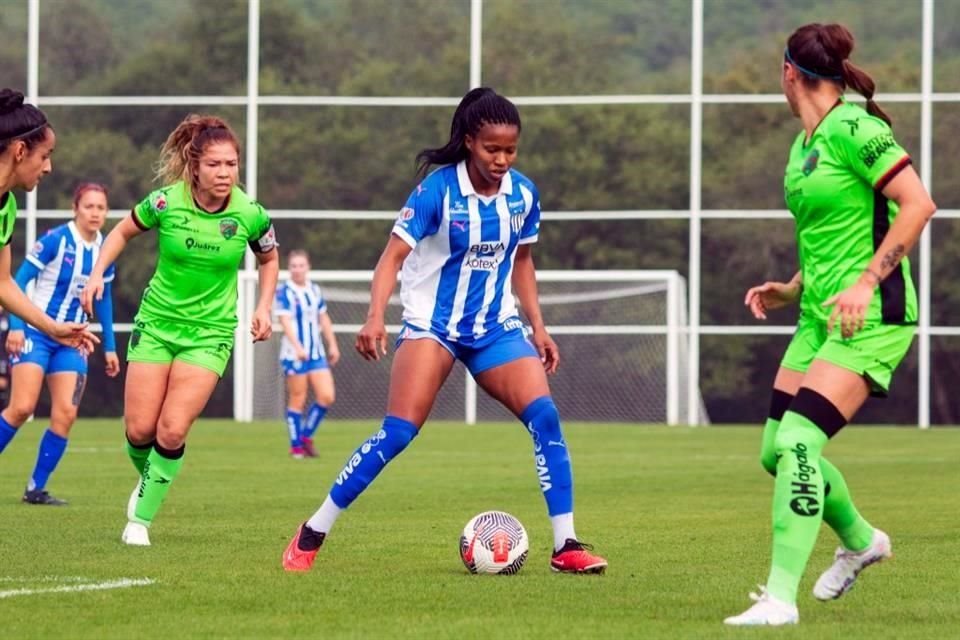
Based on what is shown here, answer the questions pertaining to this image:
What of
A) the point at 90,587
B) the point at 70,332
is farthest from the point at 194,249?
the point at 90,587

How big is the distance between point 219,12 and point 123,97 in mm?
2482

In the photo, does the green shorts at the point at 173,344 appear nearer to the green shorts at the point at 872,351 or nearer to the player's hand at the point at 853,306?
the green shorts at the point at 872,351

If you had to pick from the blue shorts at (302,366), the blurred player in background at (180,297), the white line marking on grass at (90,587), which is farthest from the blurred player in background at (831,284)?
the blue shorts at (302,366)

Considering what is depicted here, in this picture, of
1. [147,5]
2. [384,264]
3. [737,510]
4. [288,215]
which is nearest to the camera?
[384,264]

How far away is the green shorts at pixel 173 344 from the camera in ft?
30.3

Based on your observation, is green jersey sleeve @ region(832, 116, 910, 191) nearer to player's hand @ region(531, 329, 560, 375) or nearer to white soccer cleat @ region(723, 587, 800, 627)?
white soccer cleat @ region(723, 587, 800, 627)

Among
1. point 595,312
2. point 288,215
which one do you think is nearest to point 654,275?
point 595,312

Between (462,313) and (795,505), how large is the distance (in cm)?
224

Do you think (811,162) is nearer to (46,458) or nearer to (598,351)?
(46,458)

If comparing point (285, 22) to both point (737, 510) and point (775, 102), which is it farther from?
point (737, 510)

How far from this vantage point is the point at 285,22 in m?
32.1

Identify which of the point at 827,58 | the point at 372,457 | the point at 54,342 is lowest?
the point at 54,342

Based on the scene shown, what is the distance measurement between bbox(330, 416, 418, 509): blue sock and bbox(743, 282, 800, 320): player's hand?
1662 mm

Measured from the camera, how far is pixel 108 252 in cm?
927
